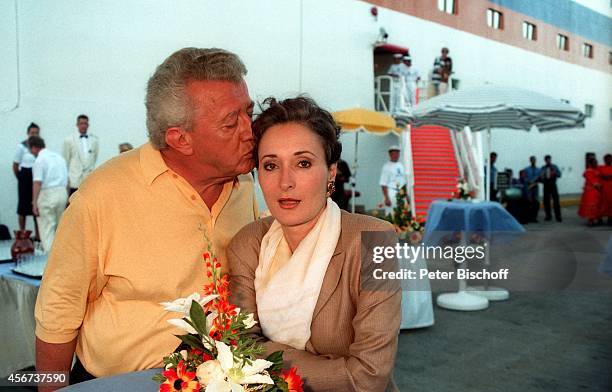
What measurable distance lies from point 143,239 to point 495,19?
24.6 m

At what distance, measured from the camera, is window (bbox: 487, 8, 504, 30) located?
23.4 m

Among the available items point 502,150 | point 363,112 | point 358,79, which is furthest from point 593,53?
point 363,112

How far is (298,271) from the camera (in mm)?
1696

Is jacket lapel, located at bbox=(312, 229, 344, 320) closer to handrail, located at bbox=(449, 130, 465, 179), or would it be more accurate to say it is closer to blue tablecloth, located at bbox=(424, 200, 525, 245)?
blue tablecloth, located at bbox=(424, 200, 525, 245)

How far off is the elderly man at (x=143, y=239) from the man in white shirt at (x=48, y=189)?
721 centimetres

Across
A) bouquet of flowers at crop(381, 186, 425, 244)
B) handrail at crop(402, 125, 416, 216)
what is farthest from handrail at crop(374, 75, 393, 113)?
bouquet of flowers at crop(381, 186, 425, 244)

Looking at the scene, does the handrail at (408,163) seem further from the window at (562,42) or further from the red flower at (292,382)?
the window at (562,42)

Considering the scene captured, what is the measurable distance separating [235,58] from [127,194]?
0.63 m

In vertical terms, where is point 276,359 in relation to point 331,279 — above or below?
below

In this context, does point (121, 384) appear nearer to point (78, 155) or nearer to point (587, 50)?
point (78, 155)

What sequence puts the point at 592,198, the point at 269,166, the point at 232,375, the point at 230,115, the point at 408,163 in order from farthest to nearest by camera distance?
the point at 592,198
the point at 408,163
the point at 230,115
the point at 269,166
the point at 232,375

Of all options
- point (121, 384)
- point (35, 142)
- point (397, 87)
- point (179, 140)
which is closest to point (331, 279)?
point (121, 384)

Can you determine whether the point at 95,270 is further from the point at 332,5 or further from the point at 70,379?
the point at 332,5

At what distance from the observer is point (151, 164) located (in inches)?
83.3
